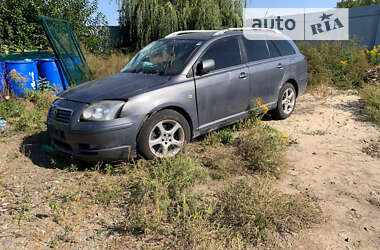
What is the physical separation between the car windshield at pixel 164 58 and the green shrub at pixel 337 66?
17.8 feet

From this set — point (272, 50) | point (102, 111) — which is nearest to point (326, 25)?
point (272, 50)

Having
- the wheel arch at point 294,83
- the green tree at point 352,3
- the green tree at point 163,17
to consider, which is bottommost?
the wheel arch at point 294,83

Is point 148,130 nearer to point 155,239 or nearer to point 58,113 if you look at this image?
point 58,113

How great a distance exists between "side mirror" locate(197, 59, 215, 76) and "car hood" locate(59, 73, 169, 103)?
48 centimetres

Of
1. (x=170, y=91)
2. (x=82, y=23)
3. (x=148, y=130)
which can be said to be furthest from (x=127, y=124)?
(x=82, y=23)

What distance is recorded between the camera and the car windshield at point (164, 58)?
189 inches

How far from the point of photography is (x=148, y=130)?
415 centimetres

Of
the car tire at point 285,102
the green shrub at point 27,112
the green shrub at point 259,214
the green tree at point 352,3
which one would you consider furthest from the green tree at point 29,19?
the green tree at point 352,3

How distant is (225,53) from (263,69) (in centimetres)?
85

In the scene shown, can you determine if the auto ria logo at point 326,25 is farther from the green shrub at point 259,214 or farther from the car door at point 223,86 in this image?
the green shrub at point 259,214

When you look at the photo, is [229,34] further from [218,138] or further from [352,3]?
[352,3]

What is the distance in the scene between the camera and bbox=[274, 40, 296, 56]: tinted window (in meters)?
6.29

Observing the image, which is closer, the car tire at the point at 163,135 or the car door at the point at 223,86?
the car tire at the point at 163,135

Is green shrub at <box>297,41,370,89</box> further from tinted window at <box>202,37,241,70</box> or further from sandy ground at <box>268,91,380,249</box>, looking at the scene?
tinted window at <box>202,37,241,70</box>
